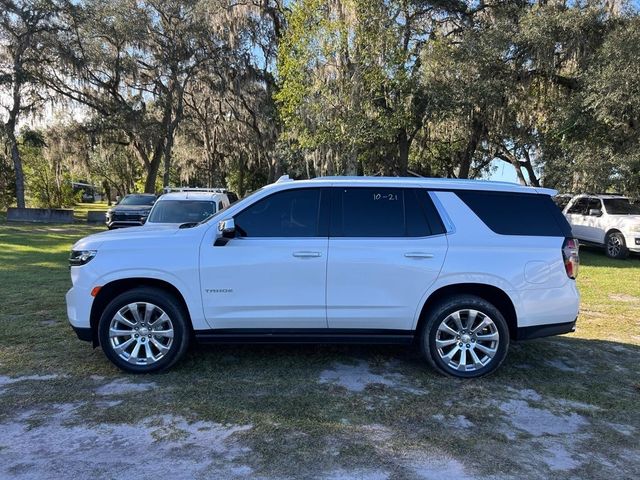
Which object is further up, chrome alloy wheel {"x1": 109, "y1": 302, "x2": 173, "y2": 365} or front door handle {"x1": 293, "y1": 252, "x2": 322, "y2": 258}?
front door handle {"x1": 293, "y1": 252, "x2": 322, "y2": 258}

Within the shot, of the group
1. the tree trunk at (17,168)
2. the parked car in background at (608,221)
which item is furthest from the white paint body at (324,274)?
the tree trunk at (17,168)

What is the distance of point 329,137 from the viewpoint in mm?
16609

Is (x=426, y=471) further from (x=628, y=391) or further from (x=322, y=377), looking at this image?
(x=628, y=391)

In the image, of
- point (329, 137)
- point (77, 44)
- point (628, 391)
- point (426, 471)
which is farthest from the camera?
point (77, 44)

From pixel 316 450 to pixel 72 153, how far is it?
99.7ft

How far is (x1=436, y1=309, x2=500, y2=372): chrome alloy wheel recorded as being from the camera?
180 inches

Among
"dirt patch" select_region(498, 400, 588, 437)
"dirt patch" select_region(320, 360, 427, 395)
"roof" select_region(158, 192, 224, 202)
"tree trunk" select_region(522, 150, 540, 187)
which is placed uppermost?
"tree trunk" select_region(522, 150, 540, 187)

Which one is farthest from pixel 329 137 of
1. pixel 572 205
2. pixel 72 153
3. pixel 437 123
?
pixel 72 153

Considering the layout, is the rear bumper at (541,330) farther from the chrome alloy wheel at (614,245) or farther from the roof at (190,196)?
the chrome alloy wheel at (614,245)

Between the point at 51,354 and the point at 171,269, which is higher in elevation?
the point at 171,269

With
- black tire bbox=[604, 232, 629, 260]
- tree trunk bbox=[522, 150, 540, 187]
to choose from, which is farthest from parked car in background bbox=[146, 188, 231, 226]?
tree trunk bbox=[522, 150, 540, 187]

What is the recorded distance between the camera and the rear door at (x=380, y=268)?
449 cm

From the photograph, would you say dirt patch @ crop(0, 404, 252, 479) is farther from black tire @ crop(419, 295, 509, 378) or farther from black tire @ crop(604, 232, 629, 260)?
black tire @ crop(604, 232, 629, 260)

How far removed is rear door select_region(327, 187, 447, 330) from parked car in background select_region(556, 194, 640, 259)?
936 cm
